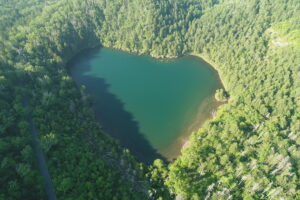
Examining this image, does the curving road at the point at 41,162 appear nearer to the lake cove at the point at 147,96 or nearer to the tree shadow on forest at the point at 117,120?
the tree shadow on forest at the point at 117,120

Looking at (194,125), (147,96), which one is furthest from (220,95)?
(147,96)

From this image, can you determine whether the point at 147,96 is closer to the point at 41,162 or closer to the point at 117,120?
the point at 117,120

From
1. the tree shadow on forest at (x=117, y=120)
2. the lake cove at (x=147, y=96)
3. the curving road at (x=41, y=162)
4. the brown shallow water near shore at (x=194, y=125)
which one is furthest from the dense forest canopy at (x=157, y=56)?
the lake cove at (x=147, y=96)

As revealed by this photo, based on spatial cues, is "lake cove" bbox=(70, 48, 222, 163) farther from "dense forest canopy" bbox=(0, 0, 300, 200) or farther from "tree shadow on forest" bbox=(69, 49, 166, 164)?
"dense forest canopy" bbox=(0, 0, 300, 200)

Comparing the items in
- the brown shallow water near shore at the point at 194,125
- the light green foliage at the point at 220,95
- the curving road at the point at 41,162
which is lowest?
the brown shallow water near shore at the point at 194,125

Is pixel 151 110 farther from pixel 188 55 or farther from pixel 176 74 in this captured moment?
pixel 188 55

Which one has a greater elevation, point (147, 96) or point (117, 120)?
point (147, 96)

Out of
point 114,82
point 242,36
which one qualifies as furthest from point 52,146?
point 242,36

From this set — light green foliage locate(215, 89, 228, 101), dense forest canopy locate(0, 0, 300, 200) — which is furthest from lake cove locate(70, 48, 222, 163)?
dense forest canopy locate(0, 0, 300, 200)
